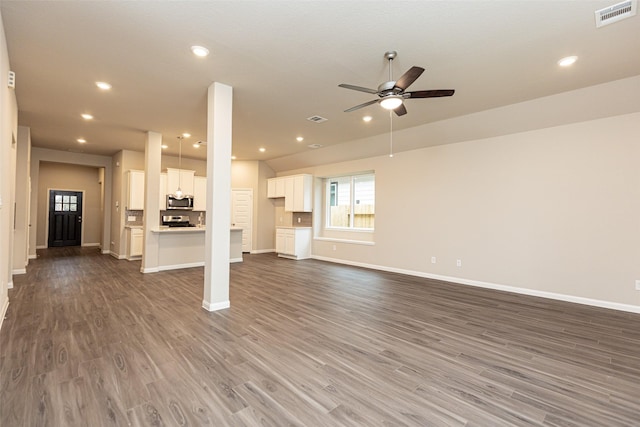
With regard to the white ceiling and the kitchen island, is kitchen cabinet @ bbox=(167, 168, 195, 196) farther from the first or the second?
the white ceiling

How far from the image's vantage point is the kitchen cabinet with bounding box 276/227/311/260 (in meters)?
8.51

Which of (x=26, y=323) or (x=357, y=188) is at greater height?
(x=357, y=188)

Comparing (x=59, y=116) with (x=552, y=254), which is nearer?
(x=552, y=254)

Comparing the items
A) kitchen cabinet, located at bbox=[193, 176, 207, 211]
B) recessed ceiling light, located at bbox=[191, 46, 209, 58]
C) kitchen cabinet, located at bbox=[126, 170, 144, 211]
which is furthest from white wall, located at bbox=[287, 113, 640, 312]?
kitchen cabinet, located at bbox=[126, 170, 144, 211]

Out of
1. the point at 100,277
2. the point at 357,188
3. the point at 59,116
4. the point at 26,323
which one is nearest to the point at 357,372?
the point at 26,323

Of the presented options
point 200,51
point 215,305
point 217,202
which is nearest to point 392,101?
point 200,51

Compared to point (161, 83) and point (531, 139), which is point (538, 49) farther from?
point (161, 83)

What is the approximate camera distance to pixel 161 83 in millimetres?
4004

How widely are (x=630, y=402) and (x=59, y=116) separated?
8442mm

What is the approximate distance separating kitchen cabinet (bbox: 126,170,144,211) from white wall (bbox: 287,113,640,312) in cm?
658

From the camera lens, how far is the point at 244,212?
9.68 m

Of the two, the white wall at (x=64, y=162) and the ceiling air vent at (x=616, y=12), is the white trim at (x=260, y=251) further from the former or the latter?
the ceiling air vent at (x=616, y=12)

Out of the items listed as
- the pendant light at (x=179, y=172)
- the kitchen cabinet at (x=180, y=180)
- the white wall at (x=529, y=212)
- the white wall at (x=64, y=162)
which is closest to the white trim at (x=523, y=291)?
the white wall at (x=529, y=212)

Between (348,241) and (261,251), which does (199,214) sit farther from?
(348,241)
